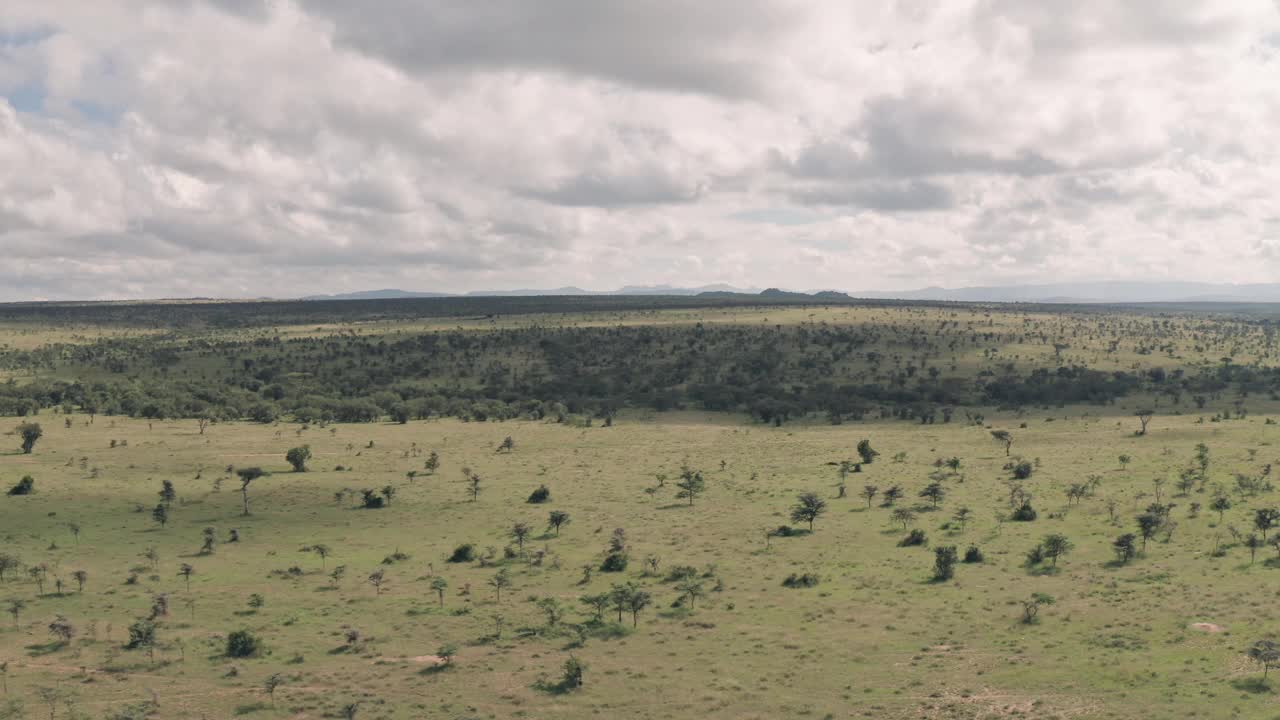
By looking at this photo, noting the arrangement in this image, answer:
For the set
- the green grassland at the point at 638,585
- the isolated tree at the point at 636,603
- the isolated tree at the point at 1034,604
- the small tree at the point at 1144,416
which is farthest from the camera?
the small tree at the point at 1144,416

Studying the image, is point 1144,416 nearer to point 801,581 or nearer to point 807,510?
point 807,510

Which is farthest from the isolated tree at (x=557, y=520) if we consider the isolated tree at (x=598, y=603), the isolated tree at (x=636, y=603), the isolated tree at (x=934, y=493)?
the isolated tree at (x=934, y=493)

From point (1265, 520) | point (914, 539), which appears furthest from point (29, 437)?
point (1265, 520)

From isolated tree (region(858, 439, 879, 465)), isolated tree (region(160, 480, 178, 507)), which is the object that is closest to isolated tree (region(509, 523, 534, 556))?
isolated tree (region(160, 480, 178, 507))

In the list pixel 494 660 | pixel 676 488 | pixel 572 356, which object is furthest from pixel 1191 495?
pixel 572 356

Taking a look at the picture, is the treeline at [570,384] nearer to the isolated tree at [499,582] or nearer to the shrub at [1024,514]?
the shrub at [1024,514]

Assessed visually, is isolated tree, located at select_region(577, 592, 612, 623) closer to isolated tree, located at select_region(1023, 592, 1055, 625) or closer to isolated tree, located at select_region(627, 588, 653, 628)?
isolated tree, located at select_region(627, 588, 653, 628)
